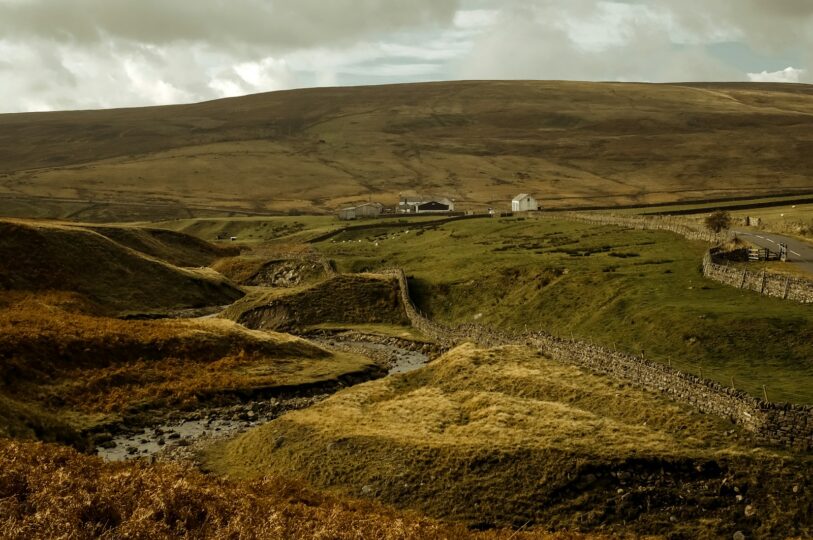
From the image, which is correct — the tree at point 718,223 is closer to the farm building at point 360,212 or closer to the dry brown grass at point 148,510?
the dry brown grass at point 148,510

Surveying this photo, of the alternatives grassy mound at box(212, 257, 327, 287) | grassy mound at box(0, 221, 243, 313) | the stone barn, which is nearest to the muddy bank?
grassy mound at box(0, 221, 243, 313)

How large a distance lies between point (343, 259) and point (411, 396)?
64092 millimetres

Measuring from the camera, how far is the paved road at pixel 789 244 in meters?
69.7

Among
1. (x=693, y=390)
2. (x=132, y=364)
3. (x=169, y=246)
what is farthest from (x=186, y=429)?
(x=169, y=246)

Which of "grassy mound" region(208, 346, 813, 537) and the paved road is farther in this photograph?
the paved road

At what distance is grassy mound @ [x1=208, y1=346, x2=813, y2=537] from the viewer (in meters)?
29.4

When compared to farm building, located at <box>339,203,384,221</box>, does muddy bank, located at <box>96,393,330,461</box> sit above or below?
below

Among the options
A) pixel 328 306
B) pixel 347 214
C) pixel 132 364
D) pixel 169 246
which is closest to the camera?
pixel 132 364

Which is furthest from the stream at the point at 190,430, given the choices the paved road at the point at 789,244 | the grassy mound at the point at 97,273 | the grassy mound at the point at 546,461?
the paved road at the point at 789,244

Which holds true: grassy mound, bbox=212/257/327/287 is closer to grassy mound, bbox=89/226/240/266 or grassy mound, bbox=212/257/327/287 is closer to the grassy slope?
the grassy slope

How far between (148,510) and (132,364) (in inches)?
1624

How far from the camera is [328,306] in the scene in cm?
8788

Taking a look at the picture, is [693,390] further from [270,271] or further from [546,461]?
[270,271]

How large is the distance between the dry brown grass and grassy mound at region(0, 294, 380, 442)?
1903 cm
